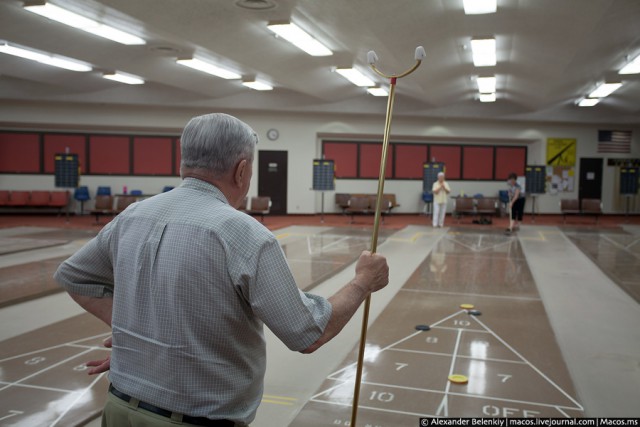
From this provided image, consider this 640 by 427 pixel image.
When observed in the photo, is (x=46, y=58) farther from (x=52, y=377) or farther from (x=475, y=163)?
(x=475, y=163)

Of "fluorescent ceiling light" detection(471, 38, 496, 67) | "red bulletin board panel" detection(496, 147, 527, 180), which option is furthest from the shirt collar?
"red bulletin board panel" detection(496, 147, 527, 180)

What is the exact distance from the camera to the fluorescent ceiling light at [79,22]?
811 centimetres

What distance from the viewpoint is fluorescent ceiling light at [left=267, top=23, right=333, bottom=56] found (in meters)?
9.08

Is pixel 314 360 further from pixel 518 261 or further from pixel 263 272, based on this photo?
pixel 518 261

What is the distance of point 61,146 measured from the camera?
737 inches

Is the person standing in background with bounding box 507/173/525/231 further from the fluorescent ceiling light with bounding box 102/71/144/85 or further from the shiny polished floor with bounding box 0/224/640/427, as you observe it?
the fluorescent ceiling light with bounding box 102/71/144/85

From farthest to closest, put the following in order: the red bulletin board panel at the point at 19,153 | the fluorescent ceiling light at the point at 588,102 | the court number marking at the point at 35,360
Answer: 1. the red bulletin board panel at the point at 19,153
2. the fluorescent ceiling light at the point at 588,102
3. the court number marking at the point at 35,360

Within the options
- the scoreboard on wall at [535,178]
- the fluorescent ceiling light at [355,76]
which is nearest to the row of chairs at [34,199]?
the fluorescent ceiling light at [355,76]

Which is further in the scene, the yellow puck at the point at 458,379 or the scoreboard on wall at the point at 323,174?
the scoreboard on wall at the point at 323,174

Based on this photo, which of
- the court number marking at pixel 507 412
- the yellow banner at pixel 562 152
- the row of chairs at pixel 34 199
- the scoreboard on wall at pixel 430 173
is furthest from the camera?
the yellow banner at pixel 562 152

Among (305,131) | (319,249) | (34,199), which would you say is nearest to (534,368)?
(319,249)

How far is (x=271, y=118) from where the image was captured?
19.0m

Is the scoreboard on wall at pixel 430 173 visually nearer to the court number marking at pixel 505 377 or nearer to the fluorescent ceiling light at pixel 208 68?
the fluorescent ceiling light at pixel 208 68

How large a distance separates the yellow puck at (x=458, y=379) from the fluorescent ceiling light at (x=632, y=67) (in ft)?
30.6
